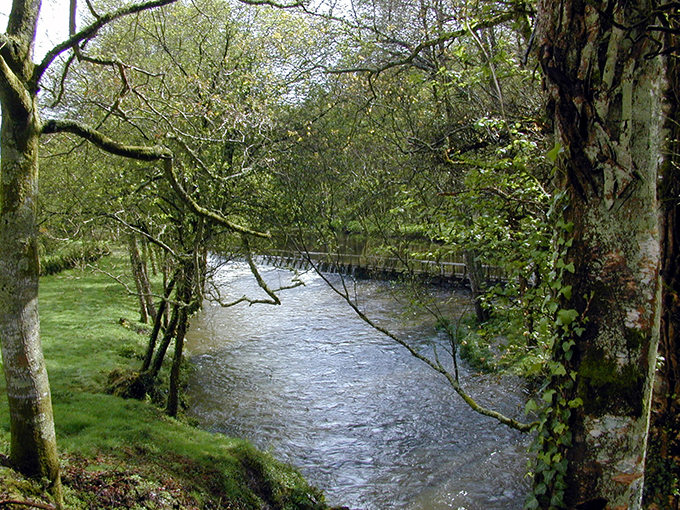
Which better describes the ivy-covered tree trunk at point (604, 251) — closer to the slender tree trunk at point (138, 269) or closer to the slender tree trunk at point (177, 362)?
the slender tree trunk at point (177, 362)

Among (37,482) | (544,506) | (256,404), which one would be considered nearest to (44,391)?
(37,482)

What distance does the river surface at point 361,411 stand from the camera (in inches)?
320

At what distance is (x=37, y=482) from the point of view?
4.39 metres

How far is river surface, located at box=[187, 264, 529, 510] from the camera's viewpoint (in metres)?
8.14

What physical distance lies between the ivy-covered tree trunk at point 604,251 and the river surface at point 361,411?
165 cm

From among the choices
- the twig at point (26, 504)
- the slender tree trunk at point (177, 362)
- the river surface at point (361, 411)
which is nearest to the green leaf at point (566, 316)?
the river surface at point (361, 411)

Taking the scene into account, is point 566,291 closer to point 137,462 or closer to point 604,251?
point 604,251

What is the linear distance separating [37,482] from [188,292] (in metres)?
5.14

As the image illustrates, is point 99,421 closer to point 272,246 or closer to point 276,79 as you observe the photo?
point 272,246

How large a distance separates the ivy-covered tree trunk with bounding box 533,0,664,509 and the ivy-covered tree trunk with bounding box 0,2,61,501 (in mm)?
4067

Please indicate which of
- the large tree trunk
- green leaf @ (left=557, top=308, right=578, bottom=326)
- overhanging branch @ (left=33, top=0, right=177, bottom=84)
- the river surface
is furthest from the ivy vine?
overhanging branch @ (left=33, top=0, right=177, bottom=84)

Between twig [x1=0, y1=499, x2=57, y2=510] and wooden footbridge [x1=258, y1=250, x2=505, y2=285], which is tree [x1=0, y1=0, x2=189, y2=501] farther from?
wooden footbridge [x1=258, y1=250, x2=505, y2=285]

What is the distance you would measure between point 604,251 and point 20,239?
4416 mm

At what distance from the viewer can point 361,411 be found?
11.0m
